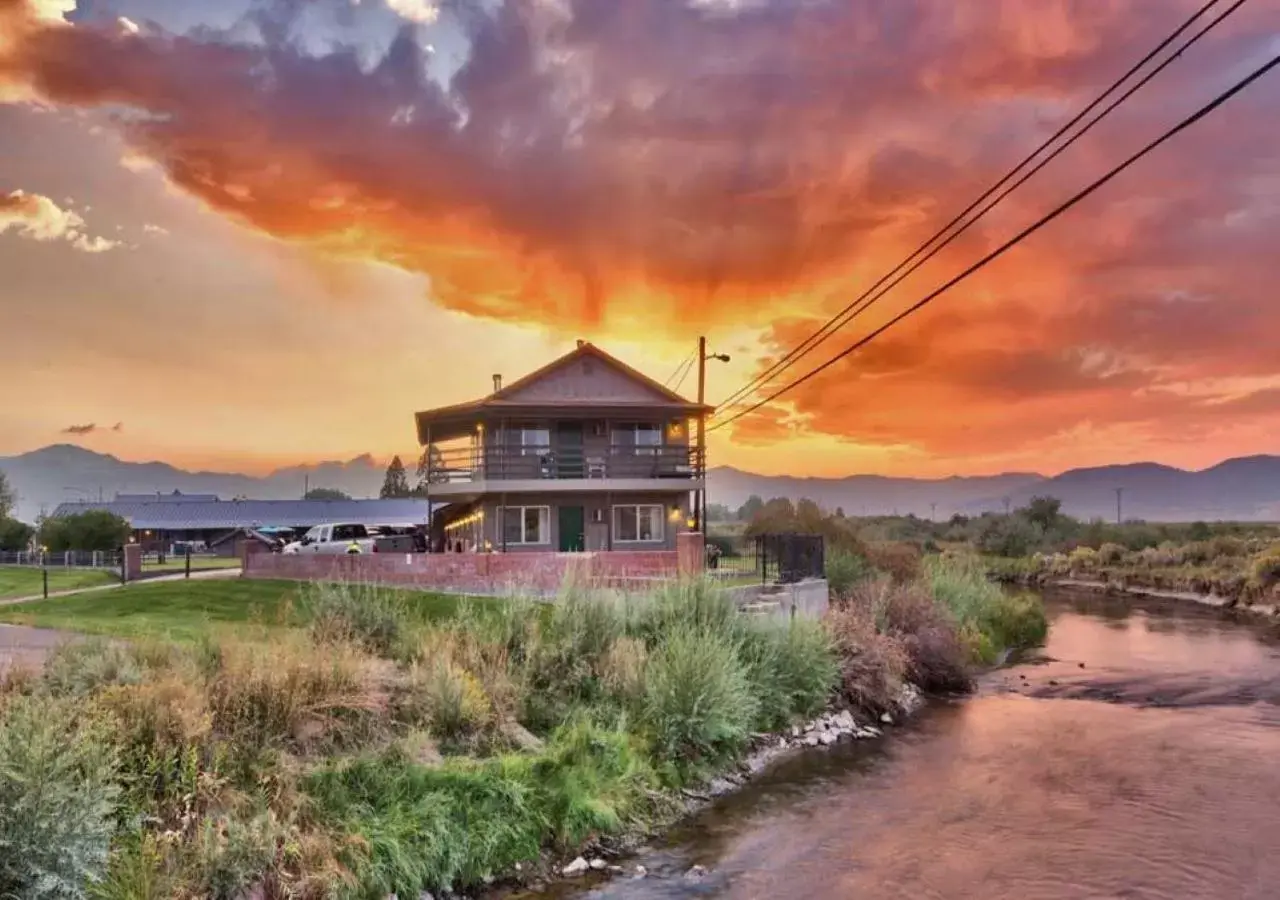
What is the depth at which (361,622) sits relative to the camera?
1662 centimetres

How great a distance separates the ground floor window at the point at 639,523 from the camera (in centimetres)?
3962

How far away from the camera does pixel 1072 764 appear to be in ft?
59.4

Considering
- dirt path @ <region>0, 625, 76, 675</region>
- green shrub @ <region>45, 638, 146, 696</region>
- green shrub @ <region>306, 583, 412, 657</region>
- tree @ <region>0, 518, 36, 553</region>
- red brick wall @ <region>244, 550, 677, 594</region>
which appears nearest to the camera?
green shrub @ <region>45, 638, 146, 696</region>

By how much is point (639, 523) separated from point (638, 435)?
3792 millimetres

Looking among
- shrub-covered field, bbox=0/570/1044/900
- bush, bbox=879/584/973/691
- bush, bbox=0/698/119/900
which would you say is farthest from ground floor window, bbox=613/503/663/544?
bush, bbox=0/698/119/900

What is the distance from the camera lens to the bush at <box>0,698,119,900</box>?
26.8 ft

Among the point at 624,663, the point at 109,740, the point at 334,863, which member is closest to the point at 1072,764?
the point at 624,663

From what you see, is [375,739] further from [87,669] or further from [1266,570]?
[1266,570]

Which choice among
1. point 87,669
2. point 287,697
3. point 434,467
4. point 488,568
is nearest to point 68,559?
point 434,467

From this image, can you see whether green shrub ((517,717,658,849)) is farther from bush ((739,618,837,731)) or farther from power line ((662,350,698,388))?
power line ((662,350,698,388))

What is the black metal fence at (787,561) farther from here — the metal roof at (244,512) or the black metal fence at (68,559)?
the metal roof at (244,512)

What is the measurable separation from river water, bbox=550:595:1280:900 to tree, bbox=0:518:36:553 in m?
74.9

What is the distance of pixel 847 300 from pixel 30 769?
25124 mm

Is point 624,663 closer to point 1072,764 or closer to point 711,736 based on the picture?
point 711,736
